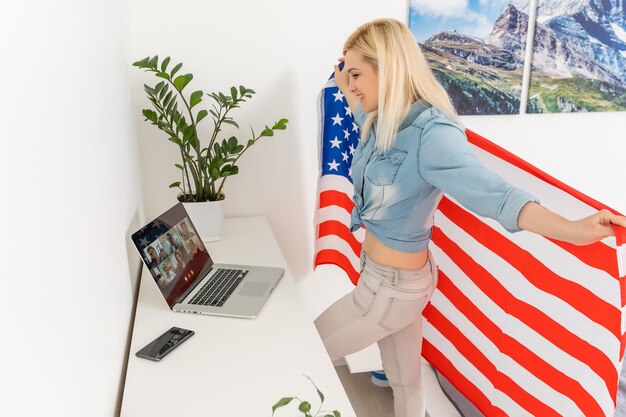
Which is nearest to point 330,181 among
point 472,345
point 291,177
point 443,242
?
point 291,177

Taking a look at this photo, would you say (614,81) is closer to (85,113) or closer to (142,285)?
(142,285)

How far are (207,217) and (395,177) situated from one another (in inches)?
31.7

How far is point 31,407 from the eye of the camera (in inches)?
24.4

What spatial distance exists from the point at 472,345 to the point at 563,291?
462 mm

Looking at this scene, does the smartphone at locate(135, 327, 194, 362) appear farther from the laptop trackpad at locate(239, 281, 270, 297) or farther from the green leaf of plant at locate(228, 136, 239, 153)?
the green leaf of plant at locate(228, 136, 239, 153)

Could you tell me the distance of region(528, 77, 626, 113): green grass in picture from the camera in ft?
8.48

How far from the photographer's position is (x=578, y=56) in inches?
103

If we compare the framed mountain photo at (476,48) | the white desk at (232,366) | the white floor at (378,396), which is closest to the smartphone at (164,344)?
the white desk at (232,366)

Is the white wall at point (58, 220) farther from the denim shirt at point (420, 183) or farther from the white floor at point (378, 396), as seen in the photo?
the white floor at point (378, 396)

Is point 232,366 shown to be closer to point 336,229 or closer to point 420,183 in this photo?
point 420,183

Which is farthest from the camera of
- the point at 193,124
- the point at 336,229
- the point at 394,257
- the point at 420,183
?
the point at 336,229

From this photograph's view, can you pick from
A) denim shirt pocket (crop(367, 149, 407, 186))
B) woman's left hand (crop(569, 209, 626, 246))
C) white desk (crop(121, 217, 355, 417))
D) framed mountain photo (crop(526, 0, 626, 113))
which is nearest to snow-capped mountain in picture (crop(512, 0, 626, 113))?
framed mountain photo (crop(526, 0, 626, 113))

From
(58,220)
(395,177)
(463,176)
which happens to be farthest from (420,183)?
(58,220)

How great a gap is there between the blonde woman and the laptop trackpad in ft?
0.79
